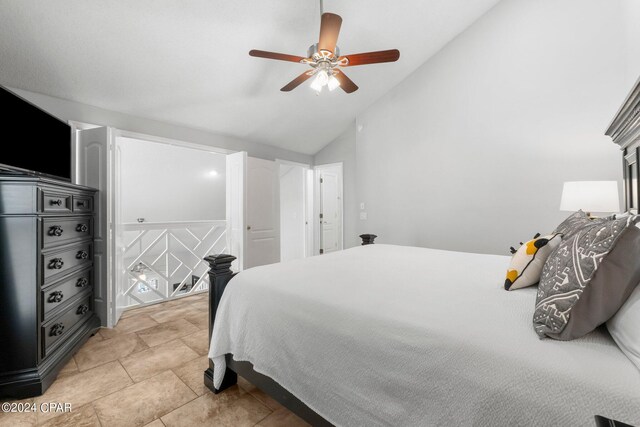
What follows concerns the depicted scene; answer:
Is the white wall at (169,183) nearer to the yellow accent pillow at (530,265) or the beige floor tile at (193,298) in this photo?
the beige floor tile at (193,298)

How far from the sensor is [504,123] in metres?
3.02

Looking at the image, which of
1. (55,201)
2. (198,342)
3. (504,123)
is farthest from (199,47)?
(504,123)

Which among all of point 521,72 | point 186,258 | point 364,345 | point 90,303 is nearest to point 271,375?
point 364,345

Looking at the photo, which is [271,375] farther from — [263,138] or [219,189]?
[219,189]

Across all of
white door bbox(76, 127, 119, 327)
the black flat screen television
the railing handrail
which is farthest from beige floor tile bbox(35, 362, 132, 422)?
the railing handrail

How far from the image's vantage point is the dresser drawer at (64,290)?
1.76 meters

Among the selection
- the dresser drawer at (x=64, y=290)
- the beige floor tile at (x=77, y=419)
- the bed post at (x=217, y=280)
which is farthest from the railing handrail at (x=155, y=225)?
the bed post at (x=217, y=280)

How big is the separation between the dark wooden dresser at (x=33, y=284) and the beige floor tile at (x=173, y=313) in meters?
0.83

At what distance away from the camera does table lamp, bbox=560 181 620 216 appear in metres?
2.05

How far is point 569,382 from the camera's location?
2.14 ft

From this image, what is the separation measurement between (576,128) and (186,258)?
272 inches

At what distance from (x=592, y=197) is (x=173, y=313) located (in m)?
3.87

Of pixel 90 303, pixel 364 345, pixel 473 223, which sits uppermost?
pixel 473 223

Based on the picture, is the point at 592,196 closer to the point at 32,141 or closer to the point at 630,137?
the point at 630,137
